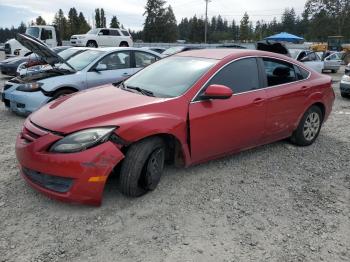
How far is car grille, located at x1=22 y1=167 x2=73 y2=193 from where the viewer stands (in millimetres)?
3246

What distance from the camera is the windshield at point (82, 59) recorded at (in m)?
7.63

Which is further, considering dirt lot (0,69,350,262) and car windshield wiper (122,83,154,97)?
car windshield wiper (122,83,154,97)

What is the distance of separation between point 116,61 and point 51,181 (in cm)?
502

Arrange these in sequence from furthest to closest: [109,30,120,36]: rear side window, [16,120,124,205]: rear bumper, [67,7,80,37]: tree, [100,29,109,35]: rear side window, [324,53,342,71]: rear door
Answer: [67,7,80,37]: tree → [109,30,120,36]: rear side window → [100,29,109,35]: rear side window → [324,53,342,71]: rear door → [16,120,124,205]: rear bumper

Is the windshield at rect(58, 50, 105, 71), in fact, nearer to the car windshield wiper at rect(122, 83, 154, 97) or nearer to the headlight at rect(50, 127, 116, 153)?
the car windshield wiper at rect(122, 83, 154, 97)

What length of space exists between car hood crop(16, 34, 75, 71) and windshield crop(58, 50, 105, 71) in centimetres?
19

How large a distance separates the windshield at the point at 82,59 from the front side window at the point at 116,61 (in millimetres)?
208

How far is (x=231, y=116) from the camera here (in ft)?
13.8

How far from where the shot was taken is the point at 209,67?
4.24 m

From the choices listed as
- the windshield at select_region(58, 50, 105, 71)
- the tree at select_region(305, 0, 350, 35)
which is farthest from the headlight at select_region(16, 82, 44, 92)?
the tree at select_region(305, 0, 350, 35)

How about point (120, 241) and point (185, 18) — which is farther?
point (185, 18)

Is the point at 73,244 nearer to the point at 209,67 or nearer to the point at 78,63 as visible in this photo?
the point at 209,67

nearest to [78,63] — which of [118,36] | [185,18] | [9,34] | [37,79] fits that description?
[37,79]

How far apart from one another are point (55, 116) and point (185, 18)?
126 m
